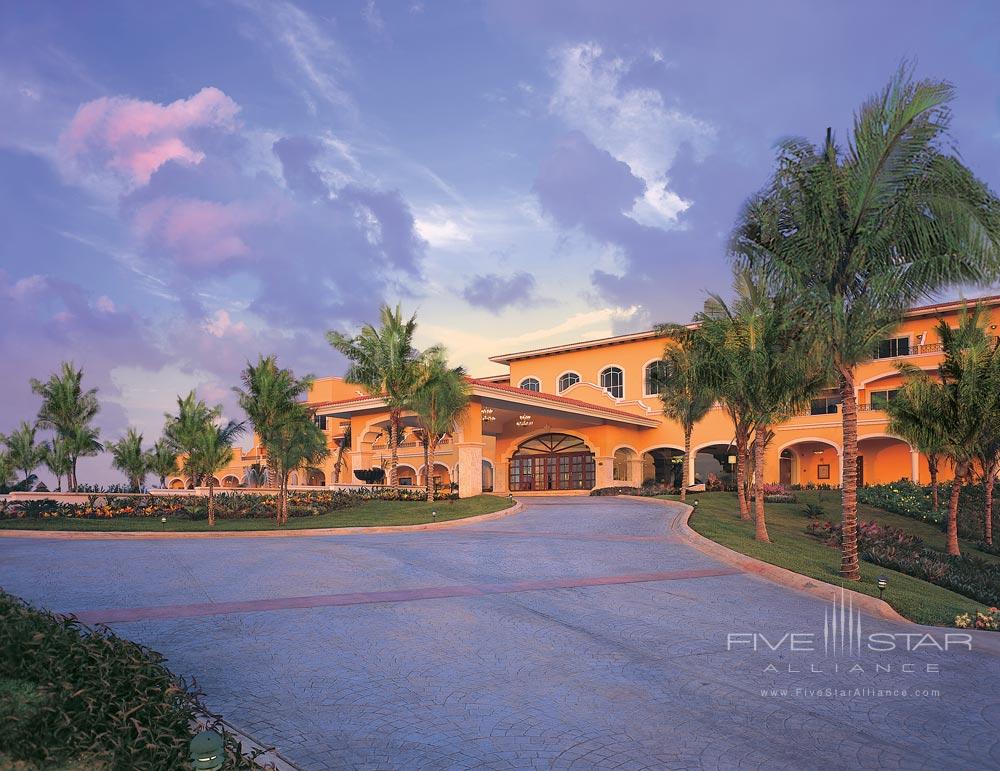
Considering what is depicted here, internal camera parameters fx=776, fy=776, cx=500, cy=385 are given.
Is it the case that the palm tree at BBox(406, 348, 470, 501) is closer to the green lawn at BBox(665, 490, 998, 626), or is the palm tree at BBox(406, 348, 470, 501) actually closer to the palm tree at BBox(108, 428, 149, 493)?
the green lawn at BBox(665, 490, 998, 626)

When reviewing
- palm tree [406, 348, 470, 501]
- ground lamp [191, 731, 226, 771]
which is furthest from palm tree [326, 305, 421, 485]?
ground lamp [191, 731, 226, 771]

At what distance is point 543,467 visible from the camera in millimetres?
45125

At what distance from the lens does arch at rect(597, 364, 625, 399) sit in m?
45.8

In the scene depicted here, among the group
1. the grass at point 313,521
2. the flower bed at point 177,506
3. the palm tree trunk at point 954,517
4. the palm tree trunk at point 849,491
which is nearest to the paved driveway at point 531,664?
the palm tree trunk at point 849,491

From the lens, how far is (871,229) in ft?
46.7

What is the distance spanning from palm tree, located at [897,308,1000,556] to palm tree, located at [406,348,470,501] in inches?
612

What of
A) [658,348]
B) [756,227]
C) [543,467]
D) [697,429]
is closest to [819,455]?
[697,429]

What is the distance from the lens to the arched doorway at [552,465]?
43.3m

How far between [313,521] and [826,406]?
27.6 m

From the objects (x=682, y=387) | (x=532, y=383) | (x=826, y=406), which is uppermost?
(x=532, y=383)

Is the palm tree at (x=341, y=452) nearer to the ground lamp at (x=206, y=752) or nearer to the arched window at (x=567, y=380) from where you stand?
the arched window at (x=567, y=380)

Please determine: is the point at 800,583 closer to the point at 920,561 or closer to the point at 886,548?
the point at 920,561

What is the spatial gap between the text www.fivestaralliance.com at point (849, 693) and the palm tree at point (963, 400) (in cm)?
1670

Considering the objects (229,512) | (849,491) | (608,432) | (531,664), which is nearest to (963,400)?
(849,491)
